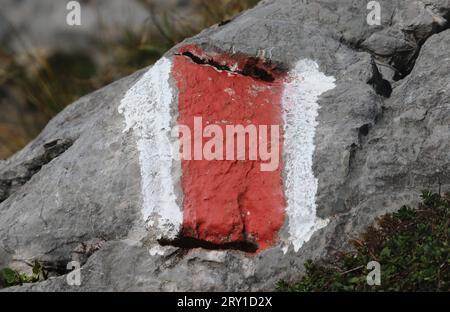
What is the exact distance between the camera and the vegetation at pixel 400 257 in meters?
4.15

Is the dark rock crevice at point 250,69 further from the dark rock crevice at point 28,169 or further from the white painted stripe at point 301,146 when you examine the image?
the dark rock crevice at point 28,169

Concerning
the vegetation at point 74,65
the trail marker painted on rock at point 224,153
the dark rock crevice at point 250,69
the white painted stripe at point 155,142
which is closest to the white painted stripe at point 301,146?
the trail marker painted on rock at point 224,153

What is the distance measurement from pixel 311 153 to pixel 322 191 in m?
0.26

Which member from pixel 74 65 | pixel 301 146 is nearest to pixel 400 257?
pixel 301 146

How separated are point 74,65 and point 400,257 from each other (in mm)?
5889

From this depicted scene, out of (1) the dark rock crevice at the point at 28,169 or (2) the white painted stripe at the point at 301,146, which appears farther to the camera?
(1) the dark rock crevice at the point at 28,169

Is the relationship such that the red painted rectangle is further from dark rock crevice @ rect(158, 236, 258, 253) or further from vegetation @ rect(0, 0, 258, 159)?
vegetation @ rect(0, 0, 258, 159)

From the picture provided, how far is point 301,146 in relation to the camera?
4.73 meters

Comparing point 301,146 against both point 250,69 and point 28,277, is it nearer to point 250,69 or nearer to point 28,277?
point 250,69

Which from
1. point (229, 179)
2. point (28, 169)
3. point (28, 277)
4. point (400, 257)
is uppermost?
point (28, 169)

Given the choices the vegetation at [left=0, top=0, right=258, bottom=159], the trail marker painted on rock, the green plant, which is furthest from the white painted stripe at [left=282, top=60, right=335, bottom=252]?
the vegetation at [left=0, top=0, right=258, bottom=159]

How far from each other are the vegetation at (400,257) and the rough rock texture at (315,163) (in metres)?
0.10

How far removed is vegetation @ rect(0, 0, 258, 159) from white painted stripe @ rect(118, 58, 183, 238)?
2.49 m

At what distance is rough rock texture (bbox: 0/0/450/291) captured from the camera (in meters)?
4.50
